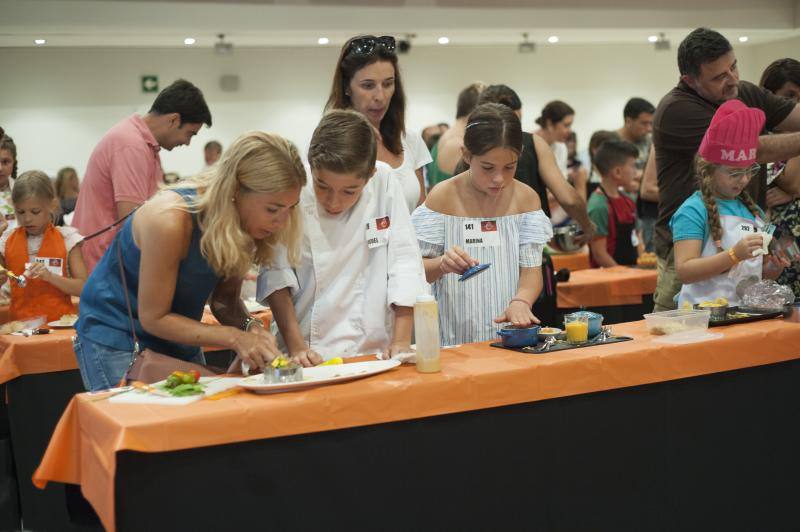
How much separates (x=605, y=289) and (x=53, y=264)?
2.65 metres

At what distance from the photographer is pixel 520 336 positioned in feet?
7.71

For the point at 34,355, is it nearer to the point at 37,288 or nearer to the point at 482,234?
the point at 37,288

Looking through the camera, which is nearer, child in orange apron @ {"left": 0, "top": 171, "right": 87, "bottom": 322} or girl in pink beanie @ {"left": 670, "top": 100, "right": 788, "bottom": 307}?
girl in pink beanie @ {"left": 670, "top": 100, "right": 788, "bottom": 307}

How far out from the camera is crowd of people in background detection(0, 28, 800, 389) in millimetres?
2059

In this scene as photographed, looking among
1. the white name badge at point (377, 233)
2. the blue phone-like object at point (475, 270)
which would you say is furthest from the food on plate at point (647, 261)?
the white name badge at point (377, 233)

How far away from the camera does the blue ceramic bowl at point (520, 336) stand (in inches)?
92.4

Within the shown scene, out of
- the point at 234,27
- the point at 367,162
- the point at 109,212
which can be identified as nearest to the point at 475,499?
the point at 367,162

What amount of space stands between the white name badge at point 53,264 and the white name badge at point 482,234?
2.05 m

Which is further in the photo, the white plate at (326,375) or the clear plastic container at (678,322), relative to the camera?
the clear plastic container at (678,322)

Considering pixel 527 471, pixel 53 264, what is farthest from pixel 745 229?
pixel 53 264

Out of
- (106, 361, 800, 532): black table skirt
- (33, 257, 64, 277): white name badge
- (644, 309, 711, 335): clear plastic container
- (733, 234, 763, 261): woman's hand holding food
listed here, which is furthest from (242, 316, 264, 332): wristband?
(33, 257, 64, 277): white name badge

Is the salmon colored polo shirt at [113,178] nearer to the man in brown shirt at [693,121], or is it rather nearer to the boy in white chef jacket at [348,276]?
the boy in white chef jacket at [348,276]

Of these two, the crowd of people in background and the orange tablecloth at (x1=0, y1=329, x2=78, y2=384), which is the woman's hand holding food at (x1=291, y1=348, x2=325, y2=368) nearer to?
the crowd of people in background

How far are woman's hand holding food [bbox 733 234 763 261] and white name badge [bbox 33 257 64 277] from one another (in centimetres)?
277
